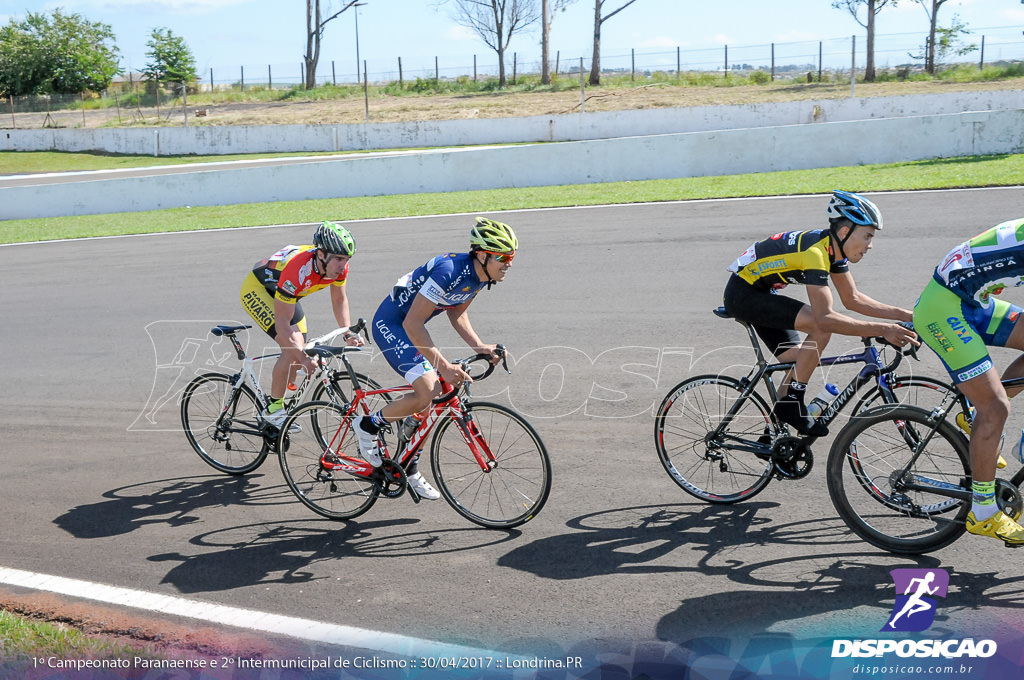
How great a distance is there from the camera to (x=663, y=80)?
162 feet

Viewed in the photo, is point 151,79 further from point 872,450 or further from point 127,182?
point 872,450

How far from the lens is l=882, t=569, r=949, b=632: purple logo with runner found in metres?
4.13

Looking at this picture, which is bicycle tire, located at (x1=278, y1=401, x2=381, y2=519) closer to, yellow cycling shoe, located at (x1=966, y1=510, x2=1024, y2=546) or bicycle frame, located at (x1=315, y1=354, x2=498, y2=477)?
bicycle frame, located at (x1=315, y1=354, x2=498, y2=477)

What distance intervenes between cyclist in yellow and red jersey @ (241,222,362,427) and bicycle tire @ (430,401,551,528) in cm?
104

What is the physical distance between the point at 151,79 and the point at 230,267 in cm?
5773

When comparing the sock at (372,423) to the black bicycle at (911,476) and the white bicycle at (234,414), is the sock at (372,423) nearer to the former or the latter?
the white bicycle at (234,414)

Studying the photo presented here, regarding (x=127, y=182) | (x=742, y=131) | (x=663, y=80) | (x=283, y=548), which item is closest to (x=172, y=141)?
(x=127, y=182)

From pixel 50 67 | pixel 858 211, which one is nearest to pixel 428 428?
pixel 858 211

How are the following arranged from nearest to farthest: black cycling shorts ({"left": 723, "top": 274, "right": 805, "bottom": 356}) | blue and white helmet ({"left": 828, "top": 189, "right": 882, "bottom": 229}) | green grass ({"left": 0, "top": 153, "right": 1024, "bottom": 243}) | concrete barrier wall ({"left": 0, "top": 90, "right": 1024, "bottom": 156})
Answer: blue and white helmet ({"left": 828, "top": 189, "right": 882, "bottom": 229}) → black cycling shorts ({"left": 723, "top": 274, "right": 805, "bottom": 356}) → green grass ({"left": 0, "top": 153, "right": 1024, "bottom": 243}) → concrete barrier wall ({"left": 0, "top": 90, "right": 1024, "bottom": 156})

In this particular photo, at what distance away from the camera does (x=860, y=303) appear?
5.27 m

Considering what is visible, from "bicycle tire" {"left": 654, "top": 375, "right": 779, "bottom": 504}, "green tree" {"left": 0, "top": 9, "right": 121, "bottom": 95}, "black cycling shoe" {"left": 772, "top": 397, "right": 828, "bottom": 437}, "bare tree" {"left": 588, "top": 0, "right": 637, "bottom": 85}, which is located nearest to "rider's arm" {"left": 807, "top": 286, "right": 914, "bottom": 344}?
"black cycling shoe" {"left": 772, "top": 397, "right": 828, "bottom": 437}

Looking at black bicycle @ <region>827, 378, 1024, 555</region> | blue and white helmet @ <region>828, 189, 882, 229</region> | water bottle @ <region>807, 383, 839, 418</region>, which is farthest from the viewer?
water bottle @ <region>807, 383, 839, 418</region>

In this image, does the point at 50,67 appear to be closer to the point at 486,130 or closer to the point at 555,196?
the point at 486,130

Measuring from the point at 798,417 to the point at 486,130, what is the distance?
3346 cm
